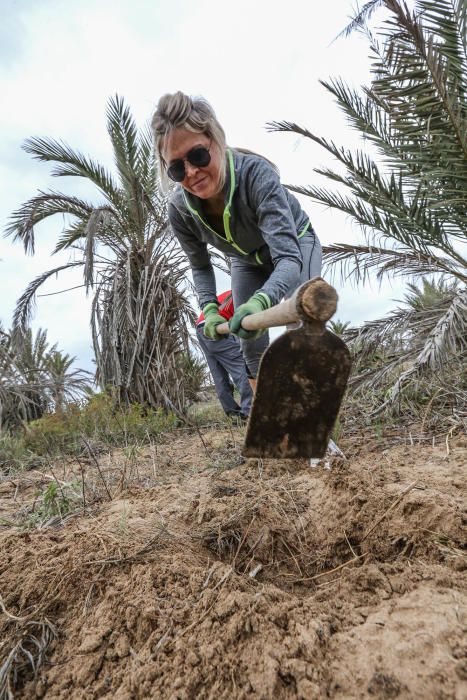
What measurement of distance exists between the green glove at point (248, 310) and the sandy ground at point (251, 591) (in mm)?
691

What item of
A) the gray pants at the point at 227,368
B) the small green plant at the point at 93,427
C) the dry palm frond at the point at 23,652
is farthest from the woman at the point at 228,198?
the small green plant at the point at 93,427

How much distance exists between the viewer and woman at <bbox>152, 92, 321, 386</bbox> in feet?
6.97

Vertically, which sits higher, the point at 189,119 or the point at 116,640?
the point at 189,119

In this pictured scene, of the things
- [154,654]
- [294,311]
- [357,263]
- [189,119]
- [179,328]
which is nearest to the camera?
[154,654]

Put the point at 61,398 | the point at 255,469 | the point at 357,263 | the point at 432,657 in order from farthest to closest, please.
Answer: the point at 61,398 < the point at 357,263 < the point at 255,469 < the point at 432,657

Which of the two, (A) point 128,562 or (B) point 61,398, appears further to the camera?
(B) point 61,398

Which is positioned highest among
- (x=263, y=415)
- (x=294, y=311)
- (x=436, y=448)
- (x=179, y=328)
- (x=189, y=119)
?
(x=189, y=119)

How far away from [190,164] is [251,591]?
71.0 inches

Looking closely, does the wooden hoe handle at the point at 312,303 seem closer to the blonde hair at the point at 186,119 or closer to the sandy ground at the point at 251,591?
the sandy ground at the point at 251,591

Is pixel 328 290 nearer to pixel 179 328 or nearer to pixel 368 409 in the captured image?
pixel 368 409

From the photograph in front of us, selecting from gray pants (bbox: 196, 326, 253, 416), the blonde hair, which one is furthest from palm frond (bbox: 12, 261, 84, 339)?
the blonde hair

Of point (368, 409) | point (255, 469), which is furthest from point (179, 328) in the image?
point (255, 469)

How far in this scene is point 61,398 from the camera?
6684mm

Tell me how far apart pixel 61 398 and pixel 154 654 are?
6.04 meters
